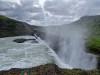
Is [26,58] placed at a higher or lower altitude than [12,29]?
higher

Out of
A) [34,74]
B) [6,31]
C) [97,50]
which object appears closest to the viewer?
[34,74]

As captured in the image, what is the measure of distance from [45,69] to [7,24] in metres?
157

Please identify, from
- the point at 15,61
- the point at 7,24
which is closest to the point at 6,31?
the point at 7,24

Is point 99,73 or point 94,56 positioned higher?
point 99,73

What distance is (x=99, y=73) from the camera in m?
40.8

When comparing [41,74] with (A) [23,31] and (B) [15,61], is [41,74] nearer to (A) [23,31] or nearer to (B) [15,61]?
(B) [15,61]

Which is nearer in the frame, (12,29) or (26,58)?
(26,58)

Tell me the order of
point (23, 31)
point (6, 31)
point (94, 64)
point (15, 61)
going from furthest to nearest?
point (23, 31) → point (6, 31) → point (94, 64) → point (15, 61)

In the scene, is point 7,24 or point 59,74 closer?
point 59,74

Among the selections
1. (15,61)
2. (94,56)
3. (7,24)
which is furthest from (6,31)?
(15,61)

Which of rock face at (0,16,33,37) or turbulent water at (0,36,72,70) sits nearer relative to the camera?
turbulent water at (0,36,72,70)

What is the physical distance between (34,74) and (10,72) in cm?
516

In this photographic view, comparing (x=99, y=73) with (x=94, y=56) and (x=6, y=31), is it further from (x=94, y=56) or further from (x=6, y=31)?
(x=6, y=31)

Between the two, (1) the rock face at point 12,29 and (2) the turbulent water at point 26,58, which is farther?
(1) the rock face at point 12,29
